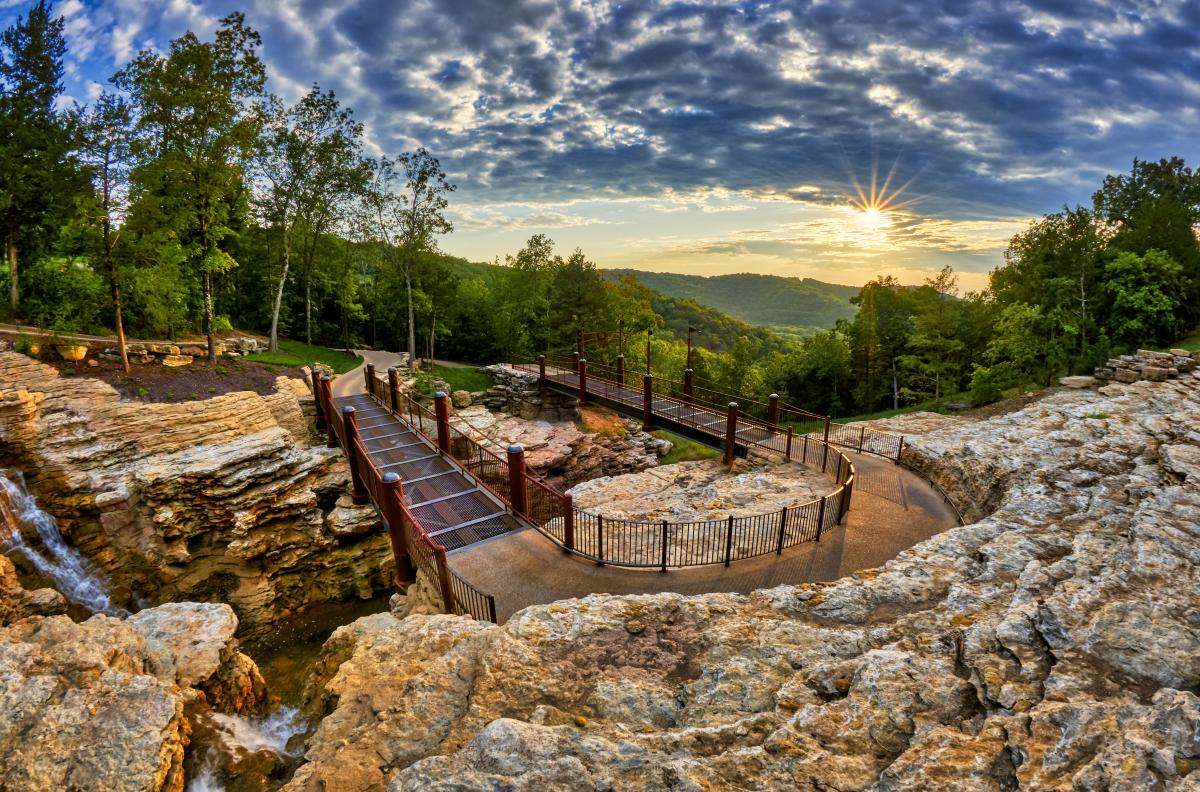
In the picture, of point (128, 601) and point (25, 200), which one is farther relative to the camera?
point (25, 200)

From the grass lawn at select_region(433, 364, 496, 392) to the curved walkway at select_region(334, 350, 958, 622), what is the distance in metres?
21.4

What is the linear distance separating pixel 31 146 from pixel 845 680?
37.6 metres

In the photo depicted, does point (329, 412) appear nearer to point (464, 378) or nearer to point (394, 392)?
point (394, 392)

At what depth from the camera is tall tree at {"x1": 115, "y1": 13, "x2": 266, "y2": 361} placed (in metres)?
17.8

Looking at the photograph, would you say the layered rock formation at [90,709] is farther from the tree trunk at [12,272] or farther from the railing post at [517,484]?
the tree trunk at [12,272]

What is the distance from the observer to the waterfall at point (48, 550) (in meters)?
12.9

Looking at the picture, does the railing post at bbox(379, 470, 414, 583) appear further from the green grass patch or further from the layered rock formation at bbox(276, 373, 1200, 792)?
the green grass patch

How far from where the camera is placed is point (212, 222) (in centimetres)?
2014

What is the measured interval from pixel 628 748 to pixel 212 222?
2471cm

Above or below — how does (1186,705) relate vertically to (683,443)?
above

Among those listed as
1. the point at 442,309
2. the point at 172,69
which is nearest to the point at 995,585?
the point at 172,69

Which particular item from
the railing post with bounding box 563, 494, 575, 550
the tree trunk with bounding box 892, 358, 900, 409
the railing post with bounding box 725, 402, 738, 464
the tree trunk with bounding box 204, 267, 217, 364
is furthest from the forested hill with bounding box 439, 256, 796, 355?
the railing post with bounding box 563, 494, 575, 550

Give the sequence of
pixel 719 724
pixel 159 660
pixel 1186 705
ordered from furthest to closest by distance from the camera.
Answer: pixel 159 660, pixel 719 724, pixel 1186 705

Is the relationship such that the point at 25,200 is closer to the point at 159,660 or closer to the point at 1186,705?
the point at 159,660
